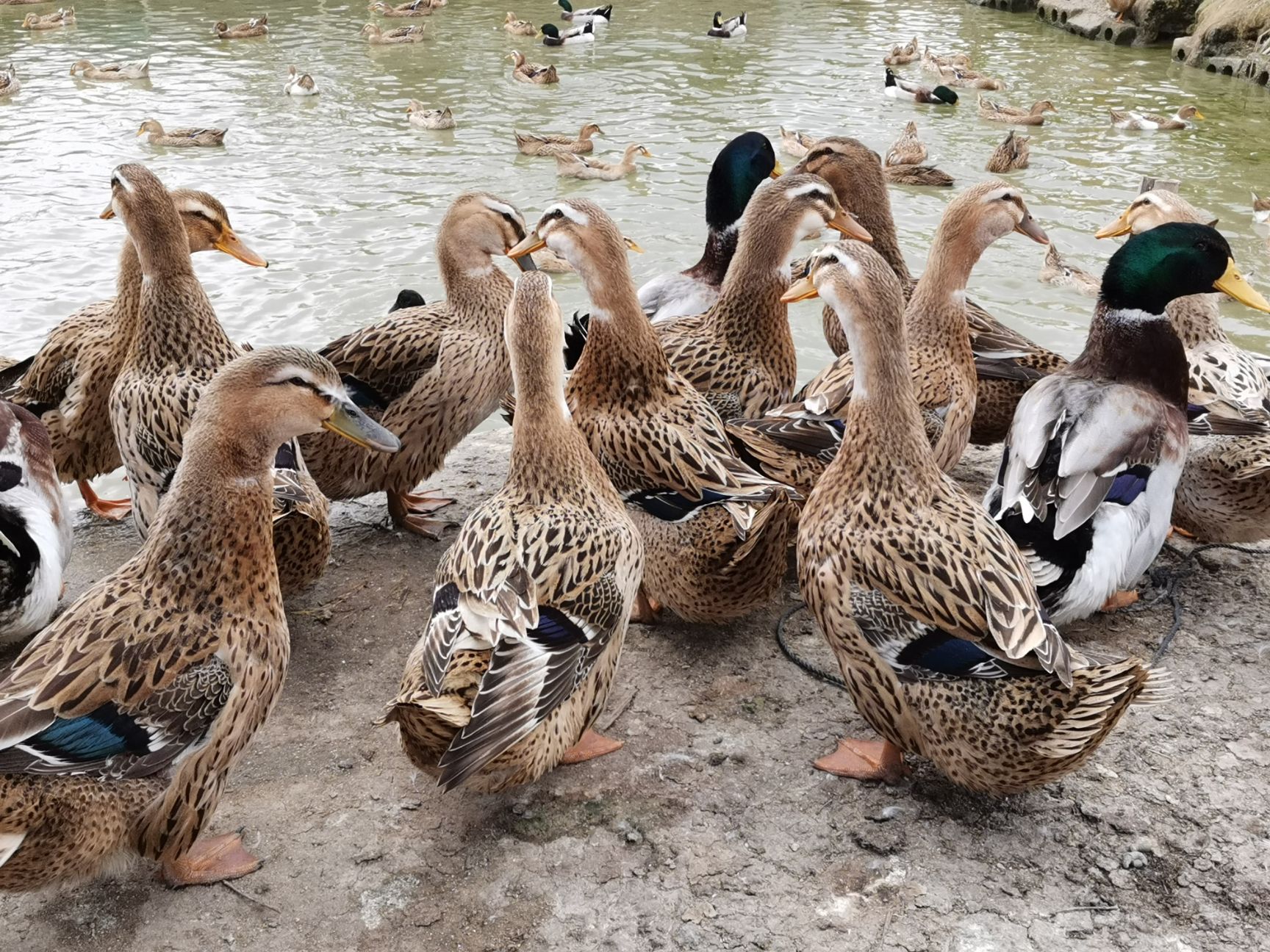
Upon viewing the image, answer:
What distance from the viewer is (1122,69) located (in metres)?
17.8

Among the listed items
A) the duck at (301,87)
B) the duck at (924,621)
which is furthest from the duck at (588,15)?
the duck at (924,621)

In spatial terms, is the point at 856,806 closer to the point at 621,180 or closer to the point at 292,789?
the point at 292,789

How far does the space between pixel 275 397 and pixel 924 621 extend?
1.87m

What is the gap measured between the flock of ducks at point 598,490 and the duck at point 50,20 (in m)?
18.0

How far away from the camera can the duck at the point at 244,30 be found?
1919cm

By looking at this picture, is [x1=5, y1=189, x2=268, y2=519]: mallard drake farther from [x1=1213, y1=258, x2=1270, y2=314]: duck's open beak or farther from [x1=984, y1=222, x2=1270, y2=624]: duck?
[x1=1213, y1=258, x2=1270, y2=314]: duck's open beak

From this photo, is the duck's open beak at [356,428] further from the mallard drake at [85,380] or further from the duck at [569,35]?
the duck at [569,35]

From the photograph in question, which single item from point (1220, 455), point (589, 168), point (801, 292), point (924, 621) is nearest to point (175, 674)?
point (924, 621)

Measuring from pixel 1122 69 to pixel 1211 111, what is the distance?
10.3ft

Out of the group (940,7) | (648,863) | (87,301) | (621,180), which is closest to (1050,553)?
(648,863)

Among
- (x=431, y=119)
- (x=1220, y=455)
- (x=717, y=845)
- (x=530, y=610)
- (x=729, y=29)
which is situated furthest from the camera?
(x=729, y=29)

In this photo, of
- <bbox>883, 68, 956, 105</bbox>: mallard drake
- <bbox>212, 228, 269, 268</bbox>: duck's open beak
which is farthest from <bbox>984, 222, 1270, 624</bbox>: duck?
<bbox>883, 68, 956, 105</bbox>: mallard drake

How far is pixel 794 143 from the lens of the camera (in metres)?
12.6

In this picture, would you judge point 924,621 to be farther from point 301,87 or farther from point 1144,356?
point 301,87
